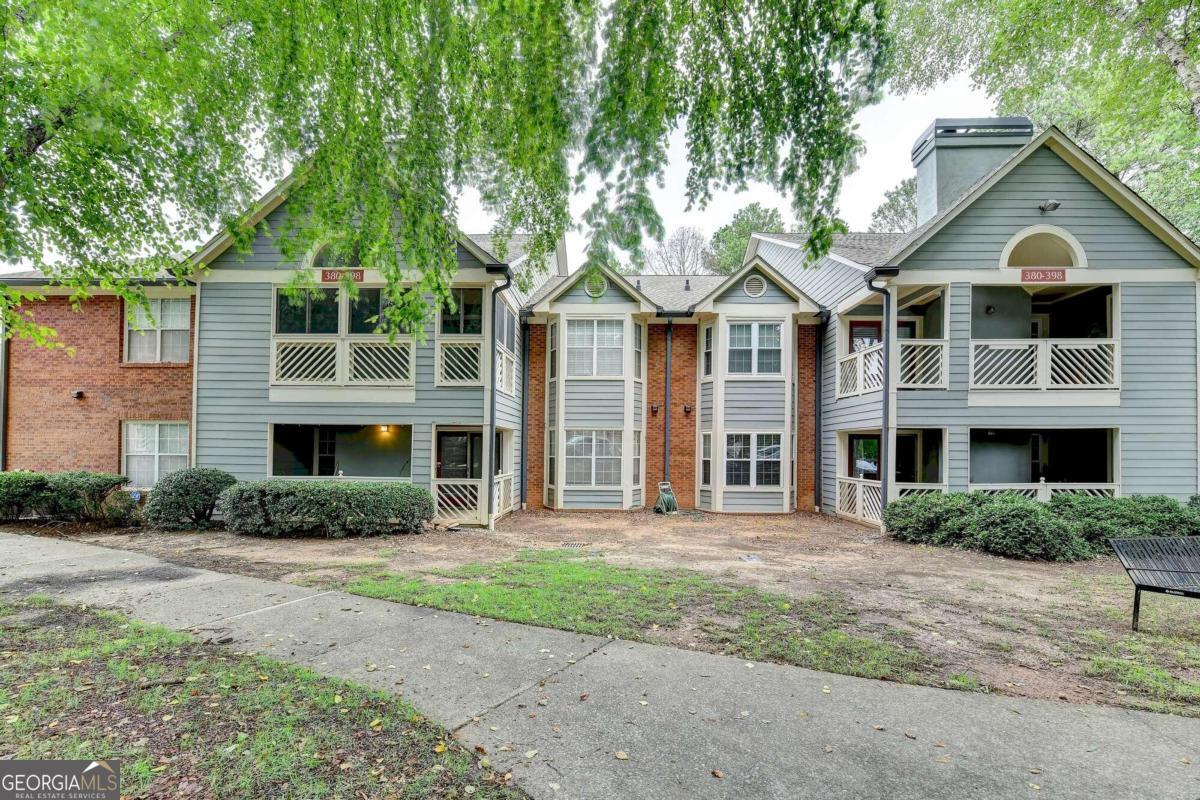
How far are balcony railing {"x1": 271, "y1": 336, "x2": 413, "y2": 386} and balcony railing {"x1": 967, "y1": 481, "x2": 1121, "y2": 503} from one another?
1216 cm

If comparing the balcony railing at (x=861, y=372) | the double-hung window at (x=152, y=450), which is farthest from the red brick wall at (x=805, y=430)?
the double-hung window at (x=152, y=450)

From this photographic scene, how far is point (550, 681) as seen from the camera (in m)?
3.94

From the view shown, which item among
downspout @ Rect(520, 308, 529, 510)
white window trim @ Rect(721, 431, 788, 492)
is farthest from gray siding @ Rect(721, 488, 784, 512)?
downspout @ Rect(520, 308, 529, 510)

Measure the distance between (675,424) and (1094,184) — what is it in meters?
10.3

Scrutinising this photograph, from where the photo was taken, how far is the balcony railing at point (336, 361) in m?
11.9

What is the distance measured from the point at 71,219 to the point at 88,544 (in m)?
5.24

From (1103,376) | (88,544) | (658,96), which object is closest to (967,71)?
(1103,376)

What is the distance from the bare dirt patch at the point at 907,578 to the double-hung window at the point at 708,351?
13.5ft

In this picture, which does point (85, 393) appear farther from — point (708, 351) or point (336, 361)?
point (708, 351)

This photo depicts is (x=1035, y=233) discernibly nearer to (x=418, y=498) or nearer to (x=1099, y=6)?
(x=1099, y=6)

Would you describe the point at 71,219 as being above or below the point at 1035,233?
below

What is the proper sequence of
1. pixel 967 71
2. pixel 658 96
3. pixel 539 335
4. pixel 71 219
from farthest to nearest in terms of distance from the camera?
1. pixel 967 71
2. pixel 539 335
3. pixel 71 219
4. pixel 658 96

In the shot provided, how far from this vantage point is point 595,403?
48.1ft

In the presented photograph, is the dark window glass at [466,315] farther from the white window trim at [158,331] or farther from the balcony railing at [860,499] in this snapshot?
the balcony railing at [860,499]
